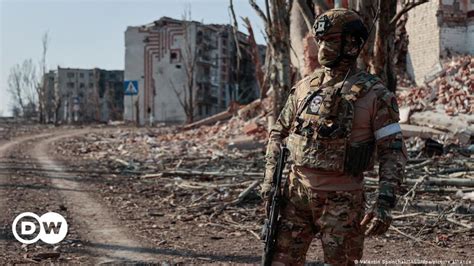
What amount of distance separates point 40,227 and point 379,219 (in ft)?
15.0

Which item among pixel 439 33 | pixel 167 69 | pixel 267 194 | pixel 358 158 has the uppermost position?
pixel 439 33

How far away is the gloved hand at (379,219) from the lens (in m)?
2.88

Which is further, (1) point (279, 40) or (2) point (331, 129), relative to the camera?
(1) point (279, 40)

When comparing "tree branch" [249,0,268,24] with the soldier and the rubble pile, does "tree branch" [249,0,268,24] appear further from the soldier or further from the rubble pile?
the soldier

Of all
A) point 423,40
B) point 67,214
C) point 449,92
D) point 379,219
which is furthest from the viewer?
point 423,40

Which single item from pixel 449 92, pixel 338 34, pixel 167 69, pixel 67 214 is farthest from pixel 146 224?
pixel 167 69

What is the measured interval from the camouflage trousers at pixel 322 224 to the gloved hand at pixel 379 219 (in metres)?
0.14

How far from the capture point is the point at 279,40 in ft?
36.6

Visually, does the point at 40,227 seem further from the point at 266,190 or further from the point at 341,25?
the point at 341,25

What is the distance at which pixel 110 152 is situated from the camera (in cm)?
1656

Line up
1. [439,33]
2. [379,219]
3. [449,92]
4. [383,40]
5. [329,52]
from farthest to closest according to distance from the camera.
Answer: [439,33]
[449,92]
[383,40]
[329,52]
[379,219]

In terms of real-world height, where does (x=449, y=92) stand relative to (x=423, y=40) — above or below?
below

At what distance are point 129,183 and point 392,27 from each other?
203 inches

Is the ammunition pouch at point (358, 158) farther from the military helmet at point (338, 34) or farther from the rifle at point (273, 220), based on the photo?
the military helmet at point (338, 34)
